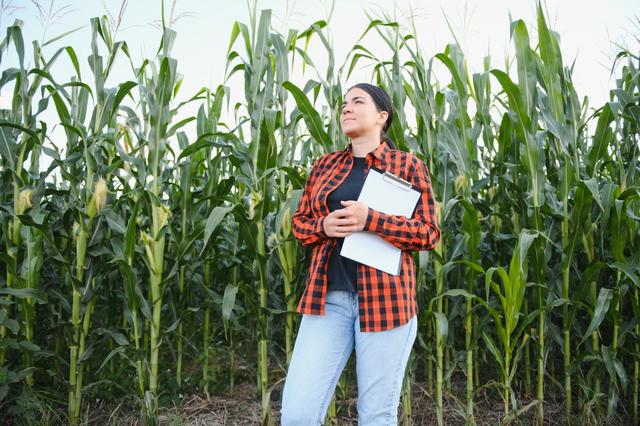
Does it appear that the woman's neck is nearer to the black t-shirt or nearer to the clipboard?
the black t-shirt

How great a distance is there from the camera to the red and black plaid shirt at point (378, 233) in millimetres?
1694

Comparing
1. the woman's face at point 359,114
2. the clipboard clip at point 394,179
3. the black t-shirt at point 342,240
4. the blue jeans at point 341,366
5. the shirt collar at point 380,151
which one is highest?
the woman's face at point 359,114

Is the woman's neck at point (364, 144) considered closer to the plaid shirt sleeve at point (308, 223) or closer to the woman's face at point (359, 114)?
the woman's face at point (359, 114)

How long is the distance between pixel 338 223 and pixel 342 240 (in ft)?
0.44

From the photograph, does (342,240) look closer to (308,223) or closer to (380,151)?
(308,223)

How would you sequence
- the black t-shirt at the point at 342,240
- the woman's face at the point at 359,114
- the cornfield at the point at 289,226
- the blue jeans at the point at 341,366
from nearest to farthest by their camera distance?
1. the blue jeans at the point at 341,366
2. the black t-shirt at the point at 342,240
3. the woman's face at the point at 359,114
4. the cornfield at the point at 289,226

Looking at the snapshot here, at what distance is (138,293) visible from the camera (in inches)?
104

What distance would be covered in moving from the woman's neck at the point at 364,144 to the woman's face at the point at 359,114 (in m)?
0.03

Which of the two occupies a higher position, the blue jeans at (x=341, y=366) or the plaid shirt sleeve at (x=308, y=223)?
the plaid shirt sleeve at (x=308, y=223)

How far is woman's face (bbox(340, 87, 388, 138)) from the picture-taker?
6.15 ft

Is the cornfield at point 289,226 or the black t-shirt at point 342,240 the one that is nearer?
the black t-shirt at point 342,240

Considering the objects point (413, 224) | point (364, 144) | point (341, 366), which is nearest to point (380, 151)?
point (364, 144)

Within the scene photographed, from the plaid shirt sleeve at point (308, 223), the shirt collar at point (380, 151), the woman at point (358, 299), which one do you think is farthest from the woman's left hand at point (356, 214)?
the shirt collar at point (380, 151)

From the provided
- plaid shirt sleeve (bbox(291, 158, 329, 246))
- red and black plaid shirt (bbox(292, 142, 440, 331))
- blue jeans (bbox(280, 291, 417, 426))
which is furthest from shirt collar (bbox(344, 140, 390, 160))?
blue jeans (bbox(280, 291, 417, 426))
